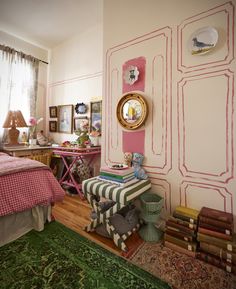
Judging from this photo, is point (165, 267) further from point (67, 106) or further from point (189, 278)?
point (67, 106)

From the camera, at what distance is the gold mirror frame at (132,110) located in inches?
80.7

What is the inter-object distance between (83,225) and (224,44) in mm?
2473

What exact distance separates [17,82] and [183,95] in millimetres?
3351

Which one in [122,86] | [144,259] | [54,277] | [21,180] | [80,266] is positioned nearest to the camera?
[54,277]

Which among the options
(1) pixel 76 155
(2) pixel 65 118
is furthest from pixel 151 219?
(2) pixel 65 118

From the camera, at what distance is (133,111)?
214cm

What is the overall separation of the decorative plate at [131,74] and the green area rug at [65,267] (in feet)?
6.37

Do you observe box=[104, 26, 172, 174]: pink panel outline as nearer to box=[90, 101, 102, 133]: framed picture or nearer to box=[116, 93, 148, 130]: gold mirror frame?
box=[116, 93, 148, 130]: gold mirror frame

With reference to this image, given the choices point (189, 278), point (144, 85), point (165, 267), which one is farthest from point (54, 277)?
point (144, 85)

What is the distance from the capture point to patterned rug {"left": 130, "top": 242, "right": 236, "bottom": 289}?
1.28 m

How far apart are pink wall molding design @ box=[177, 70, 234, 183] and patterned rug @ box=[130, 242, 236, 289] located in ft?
2.53

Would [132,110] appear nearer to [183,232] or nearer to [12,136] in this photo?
[183,232]

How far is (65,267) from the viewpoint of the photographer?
1411 millimetres

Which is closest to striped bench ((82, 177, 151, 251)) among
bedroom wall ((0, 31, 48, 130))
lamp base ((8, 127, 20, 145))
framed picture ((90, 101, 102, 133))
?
framed picture ((90, 101, 102, 133))
